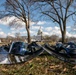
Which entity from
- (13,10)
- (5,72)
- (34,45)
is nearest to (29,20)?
(13,10)

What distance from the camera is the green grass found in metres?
5.98

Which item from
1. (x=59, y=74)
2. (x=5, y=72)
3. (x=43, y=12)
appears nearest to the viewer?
(x=59, y=74)

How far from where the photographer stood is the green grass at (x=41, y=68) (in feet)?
19.6

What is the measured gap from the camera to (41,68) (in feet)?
20.7

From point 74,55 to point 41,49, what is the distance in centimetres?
119

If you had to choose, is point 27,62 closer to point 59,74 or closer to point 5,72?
point 5,72

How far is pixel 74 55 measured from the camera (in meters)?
6.88

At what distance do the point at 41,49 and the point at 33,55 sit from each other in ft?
1.19

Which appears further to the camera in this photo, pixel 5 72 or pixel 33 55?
pixel 33 55

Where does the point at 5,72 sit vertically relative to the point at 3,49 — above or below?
below

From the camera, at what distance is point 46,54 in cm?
738

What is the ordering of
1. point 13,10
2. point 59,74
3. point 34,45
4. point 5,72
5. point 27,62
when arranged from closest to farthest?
point 59,74 → point 5,72 → point 27,62 → point 34,45 → point 13,10

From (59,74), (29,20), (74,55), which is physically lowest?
(59,74)

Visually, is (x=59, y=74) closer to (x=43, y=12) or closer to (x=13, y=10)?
(x=43, y=12)
